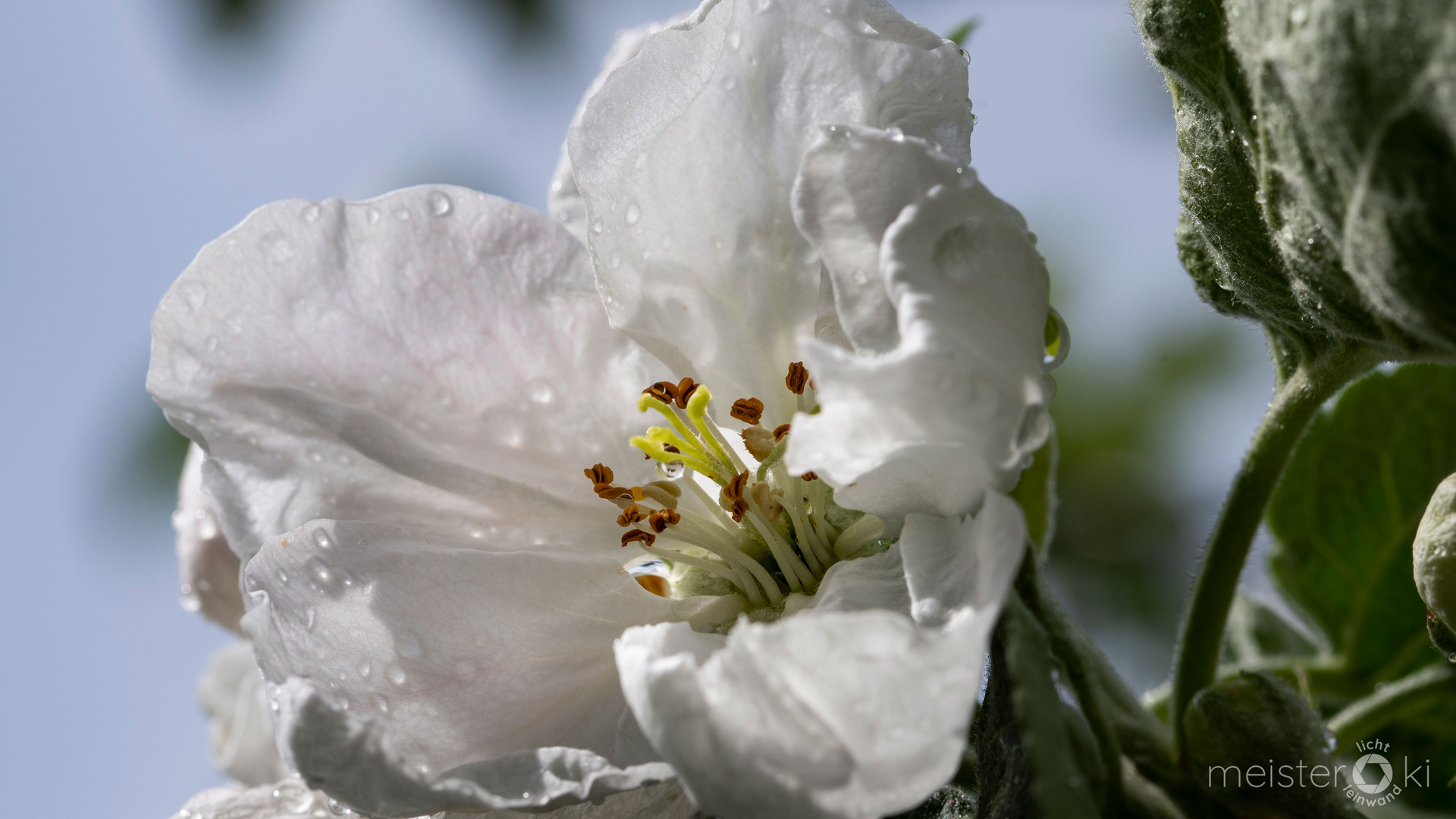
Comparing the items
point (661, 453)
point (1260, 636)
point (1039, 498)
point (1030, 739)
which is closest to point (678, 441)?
point (661, 453)

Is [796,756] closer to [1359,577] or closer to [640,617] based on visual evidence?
[640,617]

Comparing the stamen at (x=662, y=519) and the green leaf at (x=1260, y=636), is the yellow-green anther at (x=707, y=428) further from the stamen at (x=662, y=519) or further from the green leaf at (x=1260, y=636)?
the green leaf at (x=1260, y=636)

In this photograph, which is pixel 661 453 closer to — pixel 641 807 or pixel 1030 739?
pixel 641 807

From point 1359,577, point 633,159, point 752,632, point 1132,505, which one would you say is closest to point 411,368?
point 633,159

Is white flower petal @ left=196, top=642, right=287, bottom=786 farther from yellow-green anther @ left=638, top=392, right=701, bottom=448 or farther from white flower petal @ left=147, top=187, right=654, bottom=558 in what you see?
yellow-green anther @ left=638, top=392, right=701, bottom=448

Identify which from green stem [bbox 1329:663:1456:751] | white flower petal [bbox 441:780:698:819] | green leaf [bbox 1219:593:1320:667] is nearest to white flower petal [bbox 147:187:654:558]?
white flower petal [bbox 441:780:698:819]

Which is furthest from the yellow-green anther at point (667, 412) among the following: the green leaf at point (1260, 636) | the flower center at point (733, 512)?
the green leaf at point (1260, 636)
